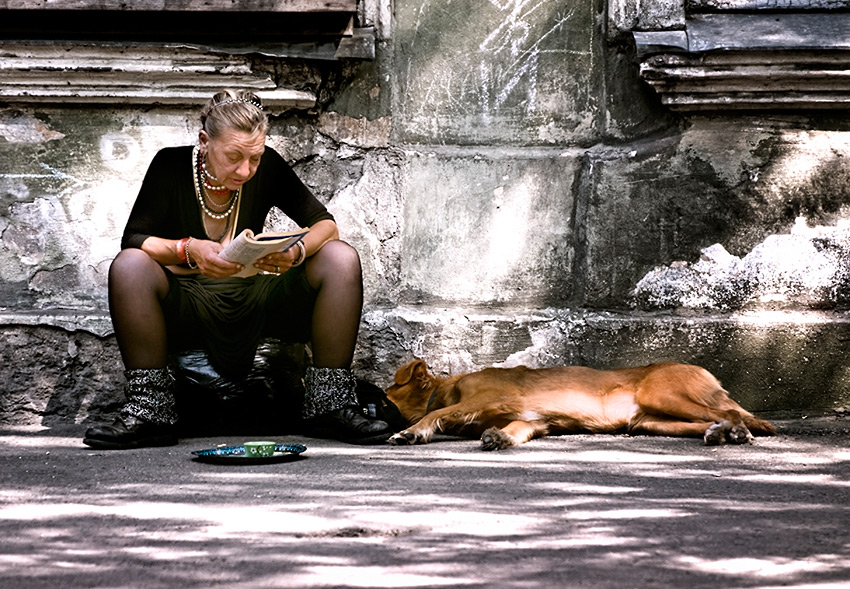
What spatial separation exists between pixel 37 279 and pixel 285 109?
1334 millimetres

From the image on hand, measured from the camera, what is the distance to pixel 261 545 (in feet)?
7.82

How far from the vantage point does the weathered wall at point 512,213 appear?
191 inches

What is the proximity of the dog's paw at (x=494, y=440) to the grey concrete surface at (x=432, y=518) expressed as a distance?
7 centimetres

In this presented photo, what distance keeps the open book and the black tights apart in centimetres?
27

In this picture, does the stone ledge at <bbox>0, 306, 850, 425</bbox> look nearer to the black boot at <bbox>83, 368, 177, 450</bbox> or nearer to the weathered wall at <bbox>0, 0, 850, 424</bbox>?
the weathered wall at <bbox>0, 0, 850, 424</bbox>

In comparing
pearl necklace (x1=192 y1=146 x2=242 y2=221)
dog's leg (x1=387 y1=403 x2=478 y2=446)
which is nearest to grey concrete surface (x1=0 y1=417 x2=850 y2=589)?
dog's leg (x1=387 y1=403 x2=478 y2=446)

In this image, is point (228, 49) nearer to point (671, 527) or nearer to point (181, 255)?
point (181, 255)

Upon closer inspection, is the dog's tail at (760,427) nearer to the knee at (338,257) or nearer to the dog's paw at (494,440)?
the dog's paw at (494,440)

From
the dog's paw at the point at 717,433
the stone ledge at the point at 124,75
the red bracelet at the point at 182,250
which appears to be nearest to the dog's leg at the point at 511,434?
the dog's paw at the point at 717,433

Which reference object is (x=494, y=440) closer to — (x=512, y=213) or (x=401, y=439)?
(x=401, y=439)

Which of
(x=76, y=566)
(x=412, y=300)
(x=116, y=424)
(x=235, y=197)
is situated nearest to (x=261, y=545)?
(x=76, y=566)

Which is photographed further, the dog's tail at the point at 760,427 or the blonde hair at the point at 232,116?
the dog's tail at the point at 760,427

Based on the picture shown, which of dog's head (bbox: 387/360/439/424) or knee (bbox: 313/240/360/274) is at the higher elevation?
knee (bbox: 313/240/360/274)

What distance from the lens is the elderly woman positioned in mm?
4051
